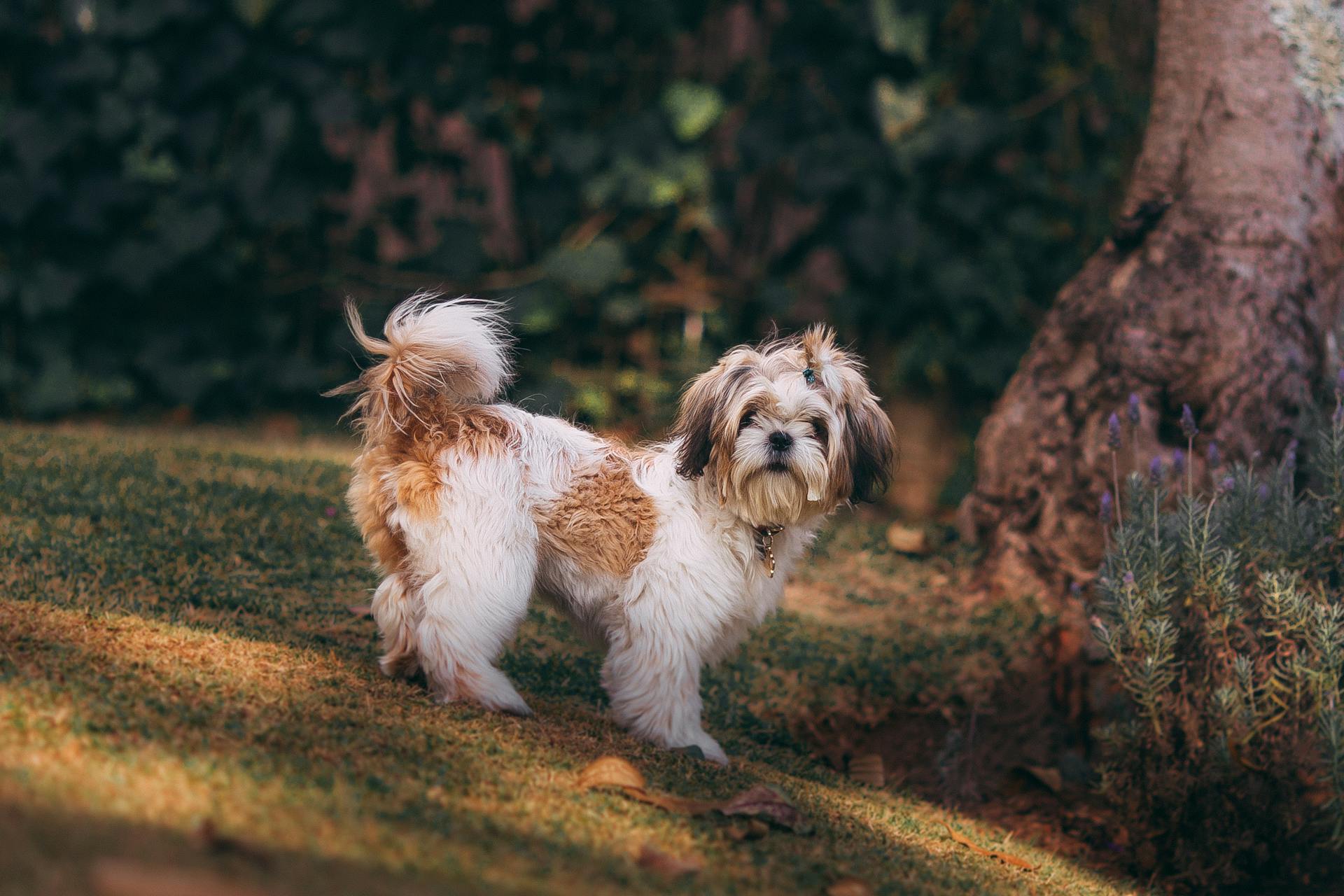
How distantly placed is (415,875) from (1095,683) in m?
3.71

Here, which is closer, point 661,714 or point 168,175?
point 661,714

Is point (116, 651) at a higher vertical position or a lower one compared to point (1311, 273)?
lower

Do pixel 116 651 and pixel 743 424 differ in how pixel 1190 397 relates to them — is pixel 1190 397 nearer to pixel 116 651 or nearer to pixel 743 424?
pixel 743 424

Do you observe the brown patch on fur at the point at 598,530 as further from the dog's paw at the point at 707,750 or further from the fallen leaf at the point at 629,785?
the fallen leaf at the point at 629,785

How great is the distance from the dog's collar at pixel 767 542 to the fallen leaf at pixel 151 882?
2384 millimetres

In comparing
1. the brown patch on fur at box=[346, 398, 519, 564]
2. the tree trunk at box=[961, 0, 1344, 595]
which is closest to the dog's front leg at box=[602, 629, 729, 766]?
the brown patch on fur at box=[346, 398, 519, 564]

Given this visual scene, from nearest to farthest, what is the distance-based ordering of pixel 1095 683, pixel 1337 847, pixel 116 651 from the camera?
pixel 116 651 → pixel 1337 847 → pixel 1095 683

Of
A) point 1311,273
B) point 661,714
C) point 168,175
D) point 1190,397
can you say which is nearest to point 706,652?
point 661,714

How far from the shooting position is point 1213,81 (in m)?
5.89

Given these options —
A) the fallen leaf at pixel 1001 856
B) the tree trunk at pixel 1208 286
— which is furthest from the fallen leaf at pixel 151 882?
the tree trunk at pixel 1208 286

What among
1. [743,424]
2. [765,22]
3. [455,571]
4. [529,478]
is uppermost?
[765,22]

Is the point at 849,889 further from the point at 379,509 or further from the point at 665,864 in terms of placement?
the point at 379,509

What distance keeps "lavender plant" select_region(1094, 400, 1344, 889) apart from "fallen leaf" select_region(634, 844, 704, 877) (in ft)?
6.97

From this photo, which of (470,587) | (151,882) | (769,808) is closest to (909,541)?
(470,587)
